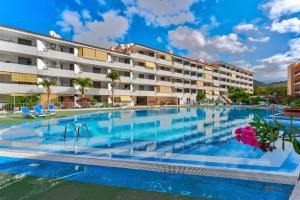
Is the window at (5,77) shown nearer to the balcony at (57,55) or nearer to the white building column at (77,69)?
the balcony at (57,55)

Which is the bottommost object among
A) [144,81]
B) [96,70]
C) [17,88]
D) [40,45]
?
[17,88]

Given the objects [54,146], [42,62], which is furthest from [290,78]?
[54,146]

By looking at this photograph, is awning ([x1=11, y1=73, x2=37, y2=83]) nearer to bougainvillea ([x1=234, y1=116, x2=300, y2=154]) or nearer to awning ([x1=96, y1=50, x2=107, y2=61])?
awning ([x1=96, y1=50, x2=107, y2=61])

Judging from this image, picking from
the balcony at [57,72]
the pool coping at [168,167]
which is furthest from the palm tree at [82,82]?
the pool coping at [168,167]

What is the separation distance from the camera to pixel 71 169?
608 cm

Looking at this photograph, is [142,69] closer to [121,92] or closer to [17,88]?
[121,92]

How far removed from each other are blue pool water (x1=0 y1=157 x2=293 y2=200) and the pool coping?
0.61 ft

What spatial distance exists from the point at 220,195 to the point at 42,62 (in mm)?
35638

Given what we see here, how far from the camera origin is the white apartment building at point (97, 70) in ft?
104

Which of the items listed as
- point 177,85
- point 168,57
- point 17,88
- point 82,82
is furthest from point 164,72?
point 17,88

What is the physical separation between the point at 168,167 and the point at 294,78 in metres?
86.3

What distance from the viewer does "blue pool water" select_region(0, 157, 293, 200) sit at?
15.1 feet

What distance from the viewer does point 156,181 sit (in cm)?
526

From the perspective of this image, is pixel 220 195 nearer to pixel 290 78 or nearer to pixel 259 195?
pixel 259 195
